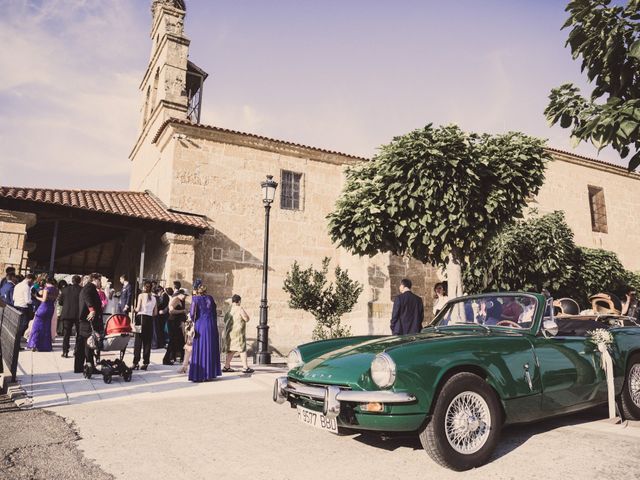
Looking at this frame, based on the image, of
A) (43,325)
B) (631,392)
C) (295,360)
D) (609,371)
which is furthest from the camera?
(43,325)

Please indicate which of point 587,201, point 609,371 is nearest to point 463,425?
point 609,371

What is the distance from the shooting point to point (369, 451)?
11.3ft

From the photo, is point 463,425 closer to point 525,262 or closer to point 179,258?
point 179,258

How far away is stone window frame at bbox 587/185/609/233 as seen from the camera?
20562mm

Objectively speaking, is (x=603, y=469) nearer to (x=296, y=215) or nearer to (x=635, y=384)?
(x=635, y=384)

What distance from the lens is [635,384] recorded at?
4.57 m

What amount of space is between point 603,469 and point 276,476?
7.57 ft

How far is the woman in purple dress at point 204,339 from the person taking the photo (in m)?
7.02

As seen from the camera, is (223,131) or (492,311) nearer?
(492,311)

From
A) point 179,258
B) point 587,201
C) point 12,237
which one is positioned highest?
point 587,201

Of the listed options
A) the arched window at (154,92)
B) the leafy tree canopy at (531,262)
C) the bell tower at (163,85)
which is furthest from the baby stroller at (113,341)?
the arched window at (154,92)

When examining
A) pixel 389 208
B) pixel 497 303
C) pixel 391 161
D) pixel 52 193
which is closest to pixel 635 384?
pixel 497 303

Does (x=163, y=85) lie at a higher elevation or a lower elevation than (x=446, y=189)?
higher

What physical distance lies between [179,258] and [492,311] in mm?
9817
